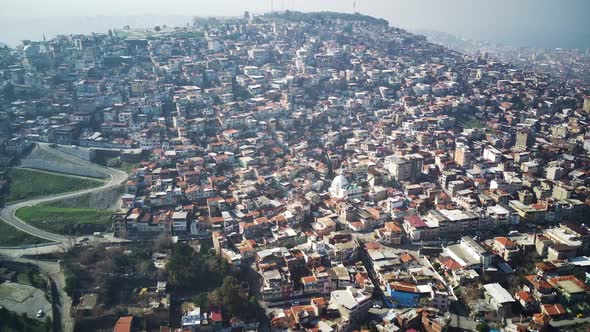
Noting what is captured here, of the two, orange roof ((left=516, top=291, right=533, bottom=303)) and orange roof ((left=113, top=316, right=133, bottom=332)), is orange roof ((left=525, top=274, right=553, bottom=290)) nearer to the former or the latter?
orange roof ((left=516, top=291, right=533, bottom=303))

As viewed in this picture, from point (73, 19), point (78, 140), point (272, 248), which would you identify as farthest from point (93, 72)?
point (73, 19)

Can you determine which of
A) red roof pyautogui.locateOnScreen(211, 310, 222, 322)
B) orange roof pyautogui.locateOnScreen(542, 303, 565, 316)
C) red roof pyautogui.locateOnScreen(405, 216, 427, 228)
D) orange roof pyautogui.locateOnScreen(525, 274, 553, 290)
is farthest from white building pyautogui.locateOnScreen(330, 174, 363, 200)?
orange roof pyautogui.locateOnScreen(542, 303, 565, 316)

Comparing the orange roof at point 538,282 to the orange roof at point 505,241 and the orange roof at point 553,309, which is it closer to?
the orange roof at point 553,309

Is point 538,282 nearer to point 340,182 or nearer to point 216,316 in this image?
point 340,182

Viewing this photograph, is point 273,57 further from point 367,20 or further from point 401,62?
point 367,20

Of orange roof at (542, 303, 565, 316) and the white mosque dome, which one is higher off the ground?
the white mosque dome
